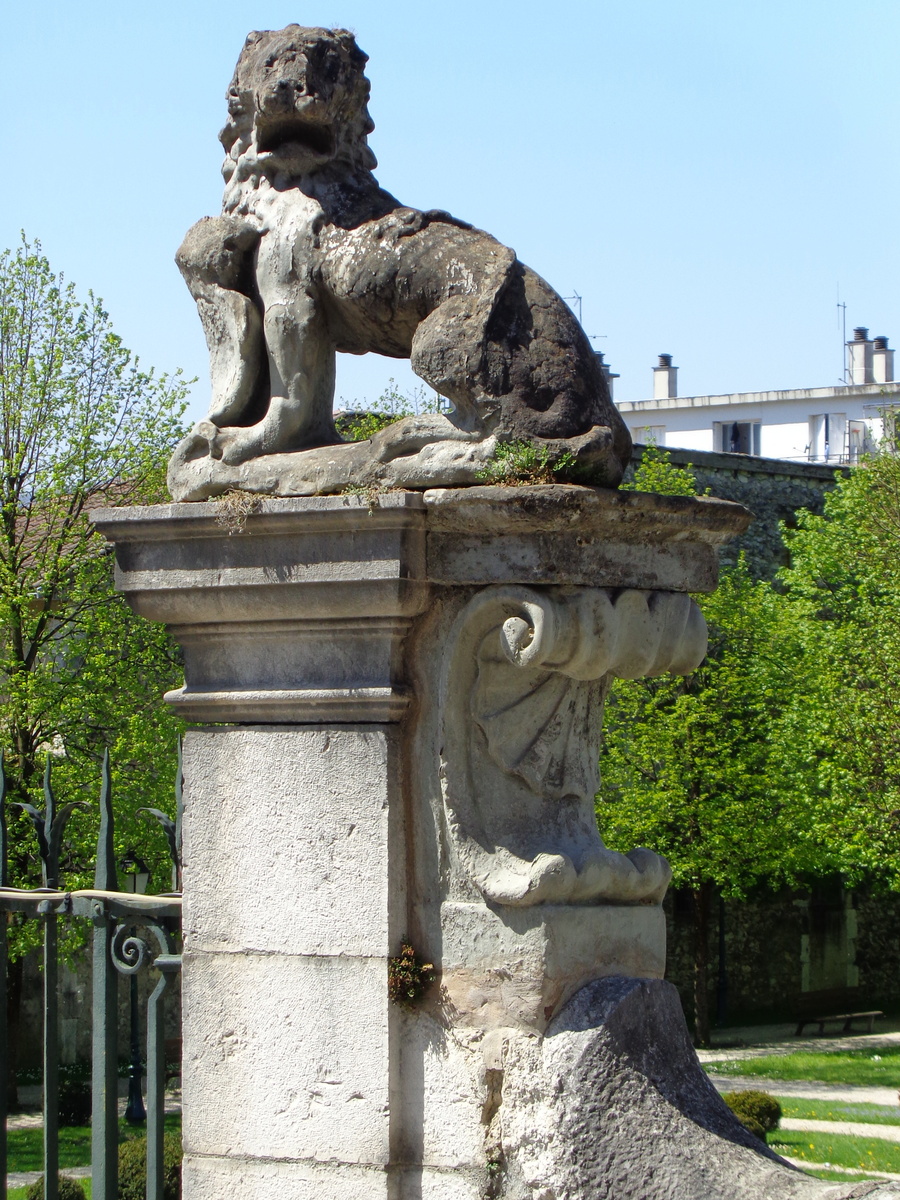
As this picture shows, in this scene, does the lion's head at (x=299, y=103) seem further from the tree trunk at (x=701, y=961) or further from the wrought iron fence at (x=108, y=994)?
the tree trunk at (x=701, y=961)

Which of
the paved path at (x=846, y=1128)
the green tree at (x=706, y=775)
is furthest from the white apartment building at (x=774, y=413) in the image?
the paved path at (x=846, y=1128)

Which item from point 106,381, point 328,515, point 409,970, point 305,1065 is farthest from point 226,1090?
point 106,381

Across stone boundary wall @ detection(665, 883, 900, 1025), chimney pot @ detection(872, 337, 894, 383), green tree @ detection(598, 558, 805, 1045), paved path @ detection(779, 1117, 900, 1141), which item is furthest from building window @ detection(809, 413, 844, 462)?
paved path @ detection(779, 1117, 900, 1141)

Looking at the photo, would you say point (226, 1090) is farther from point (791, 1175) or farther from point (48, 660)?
point (48, 660)

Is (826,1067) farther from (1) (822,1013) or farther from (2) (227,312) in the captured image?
(2) (227,312)

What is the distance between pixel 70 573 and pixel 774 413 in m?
32.3

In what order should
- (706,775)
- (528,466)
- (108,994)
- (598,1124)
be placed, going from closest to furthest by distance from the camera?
(598,1124), (528,466), (108,994), (706,775)

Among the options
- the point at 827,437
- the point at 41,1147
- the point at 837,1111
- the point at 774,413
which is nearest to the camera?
the point at 41,1147

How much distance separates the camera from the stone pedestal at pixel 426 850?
10.8 ft

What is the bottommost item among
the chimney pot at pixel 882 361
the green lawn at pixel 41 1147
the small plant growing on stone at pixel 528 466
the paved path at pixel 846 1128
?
the paved path at pixel 846 1128

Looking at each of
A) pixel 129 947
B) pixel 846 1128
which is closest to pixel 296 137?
pixel 129 947

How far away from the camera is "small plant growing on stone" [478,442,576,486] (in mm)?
3311

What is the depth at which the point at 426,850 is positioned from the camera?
343cm

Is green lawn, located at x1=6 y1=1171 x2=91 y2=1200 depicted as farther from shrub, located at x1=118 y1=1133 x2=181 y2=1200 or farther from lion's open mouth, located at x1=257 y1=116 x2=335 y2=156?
lion's open mouth, located at x1=257 y1=116 x2=335 y2=156
